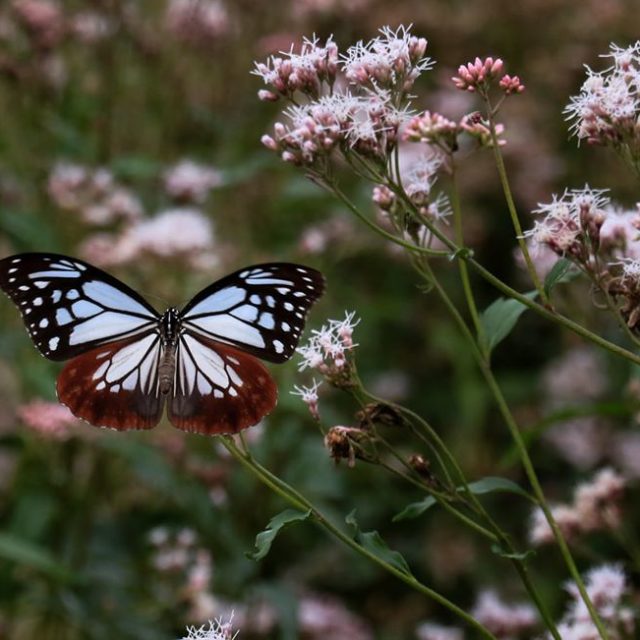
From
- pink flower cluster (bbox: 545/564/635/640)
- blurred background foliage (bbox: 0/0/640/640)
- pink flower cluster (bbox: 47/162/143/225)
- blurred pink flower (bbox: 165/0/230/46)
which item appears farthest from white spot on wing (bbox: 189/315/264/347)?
blurred pink flower (bbox: 165/0/230/46)

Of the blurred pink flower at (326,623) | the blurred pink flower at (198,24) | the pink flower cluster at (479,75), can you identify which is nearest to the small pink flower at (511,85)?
the pink flower cluster at (479,75)

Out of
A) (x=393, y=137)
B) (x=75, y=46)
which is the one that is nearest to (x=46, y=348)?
(x=393, y=137)

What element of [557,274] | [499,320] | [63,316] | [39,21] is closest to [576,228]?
[557,274]

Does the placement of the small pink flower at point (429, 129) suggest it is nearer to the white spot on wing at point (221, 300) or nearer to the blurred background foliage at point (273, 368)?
the white spot on wing at point (221, 300)

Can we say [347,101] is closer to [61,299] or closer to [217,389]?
[217,389]

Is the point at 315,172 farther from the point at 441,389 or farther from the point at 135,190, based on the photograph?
the point at 441,389

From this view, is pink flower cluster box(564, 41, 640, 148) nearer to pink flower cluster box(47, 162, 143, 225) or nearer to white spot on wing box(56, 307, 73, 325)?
white spot on wing box(56, 307, 73, 325)
